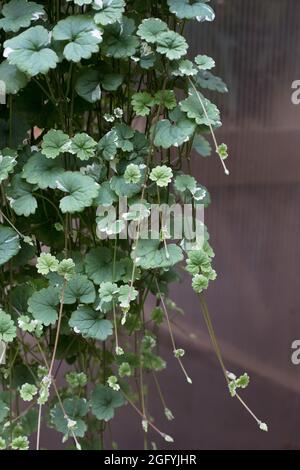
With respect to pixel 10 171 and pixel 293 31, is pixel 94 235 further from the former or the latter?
pixel 293 31

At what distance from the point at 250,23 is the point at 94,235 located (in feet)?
2.24

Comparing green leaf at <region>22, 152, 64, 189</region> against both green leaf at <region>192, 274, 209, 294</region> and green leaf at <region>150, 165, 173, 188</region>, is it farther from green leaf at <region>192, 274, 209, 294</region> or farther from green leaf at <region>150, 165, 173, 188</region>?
green leaf at <region>192, 274, 209, 294</region>

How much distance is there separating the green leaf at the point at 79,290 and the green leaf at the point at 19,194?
0.14 meters

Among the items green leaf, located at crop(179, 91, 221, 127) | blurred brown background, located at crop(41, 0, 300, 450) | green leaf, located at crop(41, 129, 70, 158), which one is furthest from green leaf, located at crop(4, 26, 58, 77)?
blurred brown background, located at crop(41, 0, 300, 450)

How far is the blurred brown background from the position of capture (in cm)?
131

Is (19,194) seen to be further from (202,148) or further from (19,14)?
(202,148)

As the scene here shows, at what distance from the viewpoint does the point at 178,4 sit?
85cm

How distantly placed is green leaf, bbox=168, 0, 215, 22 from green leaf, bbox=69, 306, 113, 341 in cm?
50

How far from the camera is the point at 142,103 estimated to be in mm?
896

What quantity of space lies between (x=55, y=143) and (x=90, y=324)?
308 mm

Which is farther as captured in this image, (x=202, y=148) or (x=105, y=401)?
(x=202, y=148)

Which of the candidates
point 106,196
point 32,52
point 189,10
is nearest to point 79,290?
point 106,196
